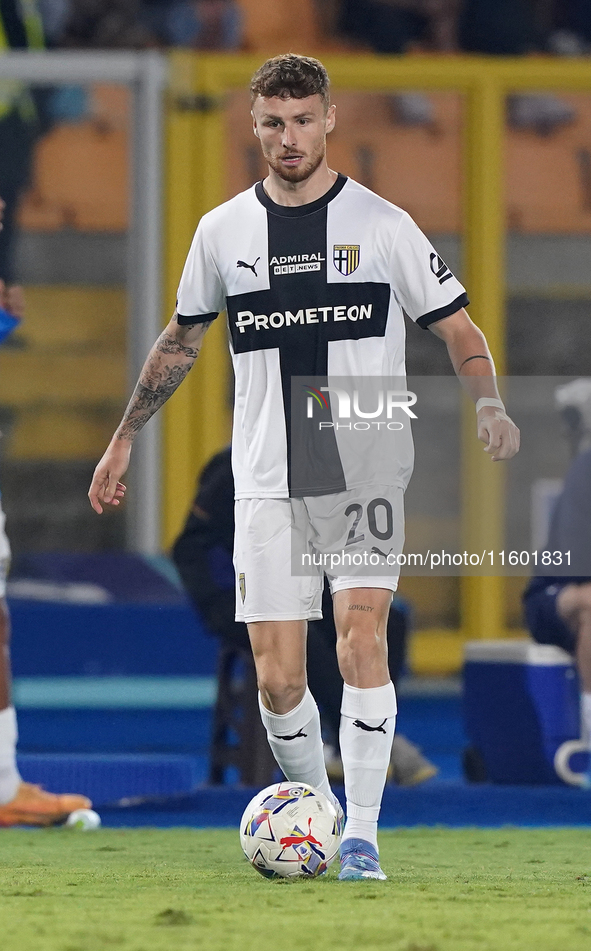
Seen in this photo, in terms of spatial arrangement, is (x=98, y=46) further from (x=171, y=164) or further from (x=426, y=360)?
(x=426, y=360)

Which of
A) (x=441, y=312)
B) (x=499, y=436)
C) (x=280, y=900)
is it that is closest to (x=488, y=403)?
(x=499, y=436)

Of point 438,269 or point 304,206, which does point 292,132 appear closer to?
point 304,206

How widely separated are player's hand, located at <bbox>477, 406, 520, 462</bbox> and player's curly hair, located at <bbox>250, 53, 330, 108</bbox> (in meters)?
0.78

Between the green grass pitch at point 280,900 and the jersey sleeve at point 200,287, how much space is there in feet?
3.99

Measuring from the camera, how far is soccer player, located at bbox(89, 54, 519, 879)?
3389 millimetres

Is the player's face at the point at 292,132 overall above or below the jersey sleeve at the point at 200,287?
above

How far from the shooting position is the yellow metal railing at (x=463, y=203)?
9117 millimetres

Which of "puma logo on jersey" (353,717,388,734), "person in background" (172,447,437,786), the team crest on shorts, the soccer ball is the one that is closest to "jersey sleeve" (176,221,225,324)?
the team crest on shorts

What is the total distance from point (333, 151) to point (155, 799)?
5.39 meters

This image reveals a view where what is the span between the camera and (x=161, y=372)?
3703 millimetres

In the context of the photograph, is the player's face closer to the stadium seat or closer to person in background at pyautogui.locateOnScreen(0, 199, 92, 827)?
person in background at pyautogui.locateOnScreen(0, 199, 92, 827)

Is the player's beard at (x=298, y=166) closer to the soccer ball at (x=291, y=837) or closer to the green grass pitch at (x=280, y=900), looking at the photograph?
the soccer ball at (x=291, y=837)

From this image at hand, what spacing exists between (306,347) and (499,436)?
0.47 meters

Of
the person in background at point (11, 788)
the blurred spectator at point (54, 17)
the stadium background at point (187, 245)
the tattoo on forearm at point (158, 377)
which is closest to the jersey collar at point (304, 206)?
the tattoo on forearm at point (158, 377)
